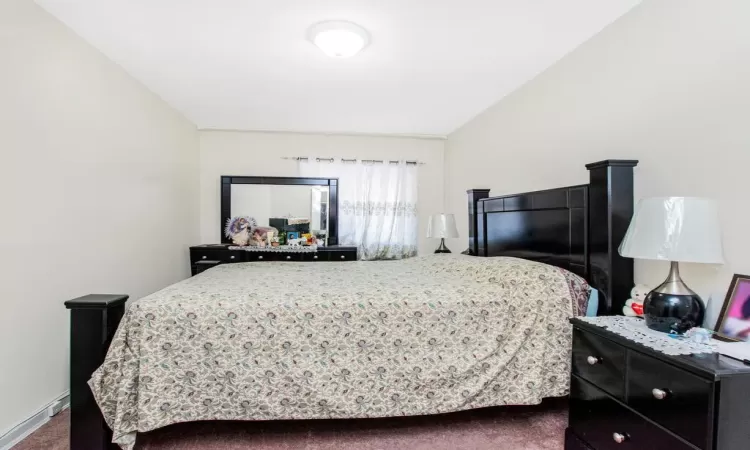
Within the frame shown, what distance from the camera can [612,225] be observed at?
194 cm

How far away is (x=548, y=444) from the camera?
1.86m

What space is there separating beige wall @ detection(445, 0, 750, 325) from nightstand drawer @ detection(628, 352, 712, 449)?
58 cm

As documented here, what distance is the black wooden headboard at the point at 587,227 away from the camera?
1.94 metres

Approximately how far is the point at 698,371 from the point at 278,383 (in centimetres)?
160

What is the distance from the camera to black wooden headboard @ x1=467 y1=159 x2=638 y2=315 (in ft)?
6.37

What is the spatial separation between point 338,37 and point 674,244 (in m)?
1.97

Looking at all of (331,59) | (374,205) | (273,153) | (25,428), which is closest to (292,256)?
(374,205)

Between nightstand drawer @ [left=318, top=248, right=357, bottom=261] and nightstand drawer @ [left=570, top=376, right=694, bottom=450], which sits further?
nightstand drawer @ [left=318, top=248, right=357, bottom=261]

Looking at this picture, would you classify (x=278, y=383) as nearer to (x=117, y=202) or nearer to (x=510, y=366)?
(x=510, y=366)

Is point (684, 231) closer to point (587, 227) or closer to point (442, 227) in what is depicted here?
point (587, 227)

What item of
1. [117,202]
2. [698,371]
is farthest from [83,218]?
[698,371]

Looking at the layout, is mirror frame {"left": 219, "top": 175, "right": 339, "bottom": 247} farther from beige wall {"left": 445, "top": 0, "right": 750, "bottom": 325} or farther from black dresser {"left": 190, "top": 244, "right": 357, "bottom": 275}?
beige wall {"left": 445, "top": 0, "right": 750, "bottom": 325}

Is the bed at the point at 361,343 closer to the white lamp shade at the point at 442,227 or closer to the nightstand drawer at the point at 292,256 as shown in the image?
the white lamp shade at the point at 442,227

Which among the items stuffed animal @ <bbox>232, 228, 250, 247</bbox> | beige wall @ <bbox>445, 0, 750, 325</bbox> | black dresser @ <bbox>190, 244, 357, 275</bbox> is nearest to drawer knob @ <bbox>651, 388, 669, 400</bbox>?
beige wall @ <bbox>445, 0, 750, 325</bbox>
